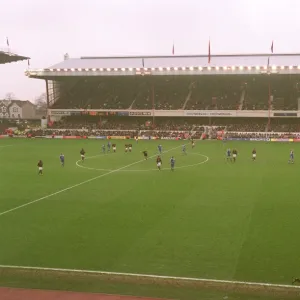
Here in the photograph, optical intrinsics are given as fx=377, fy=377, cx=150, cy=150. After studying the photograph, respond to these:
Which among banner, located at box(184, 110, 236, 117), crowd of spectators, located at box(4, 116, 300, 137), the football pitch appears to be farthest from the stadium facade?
the football pitch

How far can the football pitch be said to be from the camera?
12414 millimetres

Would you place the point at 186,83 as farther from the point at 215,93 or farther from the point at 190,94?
the point at 215,93

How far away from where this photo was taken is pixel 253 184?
25.4 metres

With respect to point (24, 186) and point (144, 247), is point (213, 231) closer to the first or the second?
point (144, 247)

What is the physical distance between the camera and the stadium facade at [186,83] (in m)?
68.4

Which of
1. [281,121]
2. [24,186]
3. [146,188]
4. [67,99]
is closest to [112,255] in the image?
[146,188]

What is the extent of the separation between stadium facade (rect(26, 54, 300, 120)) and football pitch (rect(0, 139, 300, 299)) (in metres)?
39.8

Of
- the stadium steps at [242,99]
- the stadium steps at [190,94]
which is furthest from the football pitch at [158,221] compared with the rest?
the stadium steps at [190,94]

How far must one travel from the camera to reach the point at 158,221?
17.1 meters

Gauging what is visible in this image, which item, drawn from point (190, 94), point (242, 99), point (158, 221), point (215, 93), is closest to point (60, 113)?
point (190, 94)

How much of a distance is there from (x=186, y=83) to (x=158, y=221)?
68656mm

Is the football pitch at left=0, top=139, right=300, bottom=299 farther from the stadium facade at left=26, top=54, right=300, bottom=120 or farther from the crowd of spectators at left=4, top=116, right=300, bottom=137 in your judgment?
the stadium facade at left=26, top=54, right=300, bottom=120

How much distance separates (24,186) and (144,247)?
14616 millimetres

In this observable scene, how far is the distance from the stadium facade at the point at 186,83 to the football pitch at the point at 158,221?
39788 mm
